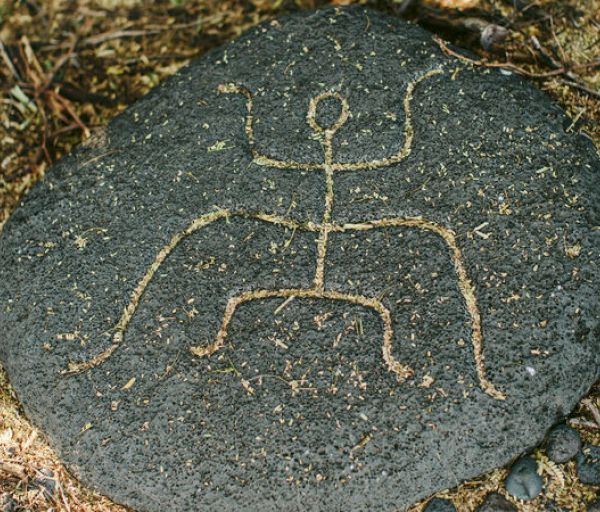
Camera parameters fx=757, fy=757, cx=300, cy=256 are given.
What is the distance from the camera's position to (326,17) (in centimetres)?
312

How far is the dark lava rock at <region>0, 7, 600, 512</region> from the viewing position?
8.34ft

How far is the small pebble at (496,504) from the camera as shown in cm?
260

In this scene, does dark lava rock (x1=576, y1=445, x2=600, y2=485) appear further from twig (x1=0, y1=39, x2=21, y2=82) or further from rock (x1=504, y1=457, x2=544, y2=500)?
twig (x1=0, y1=39, x2=21, y2=82)

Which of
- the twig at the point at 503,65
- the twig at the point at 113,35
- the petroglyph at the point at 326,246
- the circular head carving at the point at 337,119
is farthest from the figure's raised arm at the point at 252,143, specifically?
the twig at the point at 113,35

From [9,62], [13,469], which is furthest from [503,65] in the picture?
[13,469]

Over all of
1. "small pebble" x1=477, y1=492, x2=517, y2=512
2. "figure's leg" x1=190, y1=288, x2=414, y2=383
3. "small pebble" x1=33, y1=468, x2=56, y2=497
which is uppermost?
"figure's leg" x1=190, y1=288, x2=414, y2=383

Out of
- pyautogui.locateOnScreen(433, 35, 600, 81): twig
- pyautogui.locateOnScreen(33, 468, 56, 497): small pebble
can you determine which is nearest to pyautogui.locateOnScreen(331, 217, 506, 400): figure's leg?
pyautogui.locateOnScreen(433, 35, 600, 81): twig

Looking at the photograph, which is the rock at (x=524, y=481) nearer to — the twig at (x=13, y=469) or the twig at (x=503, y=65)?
the twig at (x=503, y=65)

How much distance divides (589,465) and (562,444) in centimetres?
14

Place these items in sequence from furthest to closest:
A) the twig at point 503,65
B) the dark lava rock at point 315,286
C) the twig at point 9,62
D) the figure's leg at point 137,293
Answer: the twig at point 9,62 < the twig at point 503,65 < the figure's leg at point 137,293 < the dark lava rock at point 315,286

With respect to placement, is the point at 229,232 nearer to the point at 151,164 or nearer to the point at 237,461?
the point at 151,164

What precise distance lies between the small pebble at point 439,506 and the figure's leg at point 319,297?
17.2 inches

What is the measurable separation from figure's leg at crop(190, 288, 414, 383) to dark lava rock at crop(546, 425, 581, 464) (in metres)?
0.56

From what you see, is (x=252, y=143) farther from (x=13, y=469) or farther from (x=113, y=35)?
(x=13, y=469)
